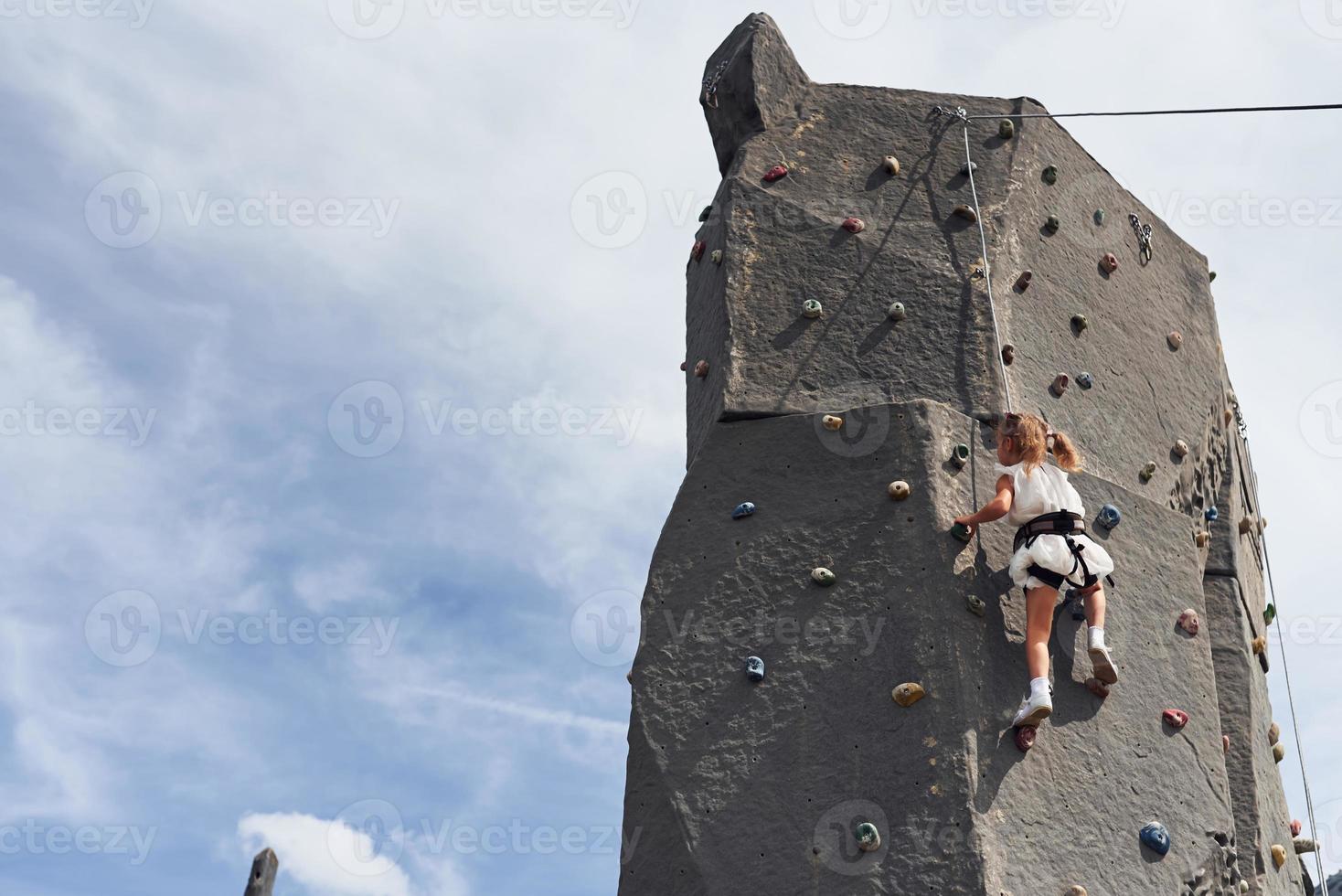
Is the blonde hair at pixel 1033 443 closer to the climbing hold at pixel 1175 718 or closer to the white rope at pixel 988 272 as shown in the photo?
the white rope at pixel 988 272

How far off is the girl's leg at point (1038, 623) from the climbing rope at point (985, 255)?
859mm

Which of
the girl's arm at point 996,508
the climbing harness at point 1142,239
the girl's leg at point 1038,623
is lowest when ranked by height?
the girl's leg at point 1038,623

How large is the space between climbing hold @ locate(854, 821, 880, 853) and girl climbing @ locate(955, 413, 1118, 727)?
68 cm

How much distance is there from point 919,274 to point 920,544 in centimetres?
133

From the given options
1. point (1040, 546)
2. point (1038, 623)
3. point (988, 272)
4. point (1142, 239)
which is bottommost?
point (1038, 623)

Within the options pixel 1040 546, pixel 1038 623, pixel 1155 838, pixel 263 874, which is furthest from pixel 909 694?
pixel 263 874

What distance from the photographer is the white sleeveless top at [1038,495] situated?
5.34m

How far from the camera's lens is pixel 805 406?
19.3ft

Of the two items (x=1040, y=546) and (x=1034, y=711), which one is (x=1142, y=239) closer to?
(x=1040, y=546)

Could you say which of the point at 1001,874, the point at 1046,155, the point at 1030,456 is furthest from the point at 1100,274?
the point at 1001,874

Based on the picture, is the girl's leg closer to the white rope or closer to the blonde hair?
the blonde hair

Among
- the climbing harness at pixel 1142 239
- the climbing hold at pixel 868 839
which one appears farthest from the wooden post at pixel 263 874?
the climbing harness at pixel 1142 239

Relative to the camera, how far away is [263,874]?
5.04m

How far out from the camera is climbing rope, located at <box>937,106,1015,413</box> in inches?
231
